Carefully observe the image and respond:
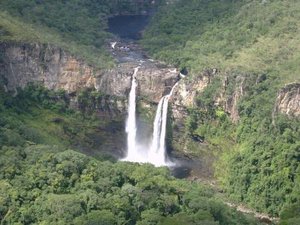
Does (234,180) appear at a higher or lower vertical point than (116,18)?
lower

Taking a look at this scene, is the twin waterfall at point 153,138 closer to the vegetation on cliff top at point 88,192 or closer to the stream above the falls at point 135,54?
the stream above the falls at point 135,54

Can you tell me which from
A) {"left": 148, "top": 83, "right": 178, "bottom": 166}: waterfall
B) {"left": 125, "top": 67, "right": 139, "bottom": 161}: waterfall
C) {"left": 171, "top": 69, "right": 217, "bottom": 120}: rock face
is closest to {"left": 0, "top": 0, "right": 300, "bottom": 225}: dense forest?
{"left": 171, "top": 69, "right": 217, "bottom": 120}: rock face

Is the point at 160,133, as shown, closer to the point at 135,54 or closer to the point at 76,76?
the point at 76,76

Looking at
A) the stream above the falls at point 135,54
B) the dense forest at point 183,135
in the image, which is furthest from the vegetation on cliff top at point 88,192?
the stream above the falls at point 135,54

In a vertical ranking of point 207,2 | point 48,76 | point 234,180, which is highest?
point 207,2

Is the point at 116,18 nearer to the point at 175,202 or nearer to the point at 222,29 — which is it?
the point at 222,29

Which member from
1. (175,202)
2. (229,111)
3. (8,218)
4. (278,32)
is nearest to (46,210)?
(8,218)

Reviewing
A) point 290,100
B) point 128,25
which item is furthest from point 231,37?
point 128,25
